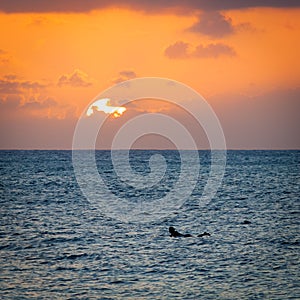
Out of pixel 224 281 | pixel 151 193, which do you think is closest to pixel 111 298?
pixel 224 281

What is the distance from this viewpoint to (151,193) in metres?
98.0

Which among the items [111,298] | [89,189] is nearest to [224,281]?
[111,298]

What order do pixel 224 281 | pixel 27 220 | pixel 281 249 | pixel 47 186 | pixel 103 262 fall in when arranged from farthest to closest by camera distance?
pixel 47 186 → pixel 27 220 → pixel 281 249 → pixel 103 262 → pixel 224 281

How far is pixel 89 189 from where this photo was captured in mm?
103750

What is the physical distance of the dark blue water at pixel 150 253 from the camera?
1467 inches

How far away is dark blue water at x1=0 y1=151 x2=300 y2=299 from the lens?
3725 cm

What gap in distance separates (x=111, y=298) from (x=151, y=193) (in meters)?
62.5

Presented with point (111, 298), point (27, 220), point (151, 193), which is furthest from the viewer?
point (151, 193)

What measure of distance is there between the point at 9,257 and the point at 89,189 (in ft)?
193

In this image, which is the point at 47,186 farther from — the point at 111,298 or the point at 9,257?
the point at 111,298

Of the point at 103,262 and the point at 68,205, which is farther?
the point at 68,205

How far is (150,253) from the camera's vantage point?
154 ft

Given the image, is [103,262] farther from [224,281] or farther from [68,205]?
[68,205]

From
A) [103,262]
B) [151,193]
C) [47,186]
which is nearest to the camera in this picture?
[103,262]
